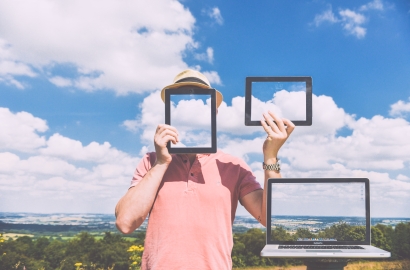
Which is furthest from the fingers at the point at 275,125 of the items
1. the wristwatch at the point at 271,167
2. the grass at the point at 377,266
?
the grass at the point at 377,266

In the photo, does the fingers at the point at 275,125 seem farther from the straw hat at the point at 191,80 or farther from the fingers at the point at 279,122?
the straw hat at the point at 191,80

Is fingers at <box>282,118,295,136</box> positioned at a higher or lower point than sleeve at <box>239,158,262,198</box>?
higher

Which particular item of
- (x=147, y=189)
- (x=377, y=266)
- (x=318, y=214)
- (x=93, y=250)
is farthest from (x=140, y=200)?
(x=377, y=266)

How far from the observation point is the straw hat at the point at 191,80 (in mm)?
2656

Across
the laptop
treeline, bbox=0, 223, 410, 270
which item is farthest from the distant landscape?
the laptop

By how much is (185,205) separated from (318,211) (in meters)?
0.94

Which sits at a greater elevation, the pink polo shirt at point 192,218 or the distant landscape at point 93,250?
the pink polo shirt at point 192,218

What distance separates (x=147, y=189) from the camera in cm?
246

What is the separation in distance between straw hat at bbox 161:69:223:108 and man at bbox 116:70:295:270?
0.02 m

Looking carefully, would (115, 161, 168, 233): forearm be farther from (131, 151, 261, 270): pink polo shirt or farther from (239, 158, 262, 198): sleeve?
(239, 158, 262, 198): sleeve

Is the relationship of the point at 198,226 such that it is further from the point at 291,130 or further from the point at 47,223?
the point at 47,223

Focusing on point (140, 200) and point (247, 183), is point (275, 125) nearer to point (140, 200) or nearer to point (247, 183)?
point (247, 183)

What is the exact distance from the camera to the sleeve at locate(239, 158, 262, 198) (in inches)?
106

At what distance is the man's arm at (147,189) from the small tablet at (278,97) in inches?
20.0
